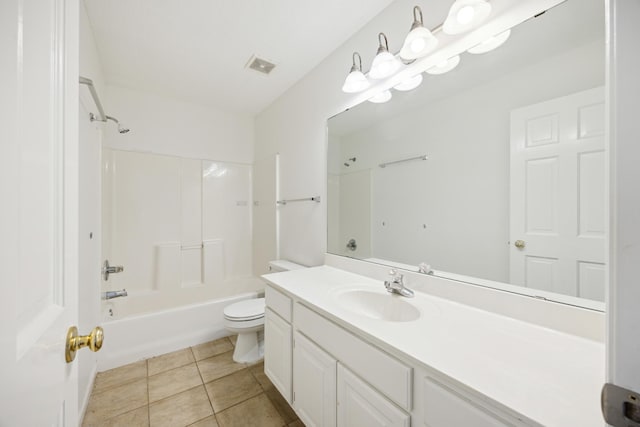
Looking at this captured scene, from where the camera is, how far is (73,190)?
536mm

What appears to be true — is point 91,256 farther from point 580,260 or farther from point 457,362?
point 580,260

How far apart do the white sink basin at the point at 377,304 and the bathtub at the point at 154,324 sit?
1459 millimetres

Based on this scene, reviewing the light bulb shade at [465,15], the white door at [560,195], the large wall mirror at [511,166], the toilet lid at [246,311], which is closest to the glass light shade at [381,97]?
the large wall mirror at [511,166]

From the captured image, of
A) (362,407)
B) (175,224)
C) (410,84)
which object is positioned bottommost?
(362,407)

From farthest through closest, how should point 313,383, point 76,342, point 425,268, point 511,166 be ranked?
point 425,268 < point 313,383 < point 511,166 < point 76,342

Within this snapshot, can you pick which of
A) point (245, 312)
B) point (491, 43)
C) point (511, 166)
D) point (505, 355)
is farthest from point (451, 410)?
point (245, 312)

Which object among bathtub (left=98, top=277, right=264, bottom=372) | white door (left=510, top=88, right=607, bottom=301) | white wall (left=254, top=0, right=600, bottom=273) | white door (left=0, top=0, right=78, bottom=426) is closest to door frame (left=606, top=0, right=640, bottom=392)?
white door (left=510, top=88, right=607, bottom=301)

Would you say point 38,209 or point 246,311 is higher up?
point 38,209

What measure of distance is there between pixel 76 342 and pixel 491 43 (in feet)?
5.56

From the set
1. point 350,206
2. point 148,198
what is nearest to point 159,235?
point 148,198

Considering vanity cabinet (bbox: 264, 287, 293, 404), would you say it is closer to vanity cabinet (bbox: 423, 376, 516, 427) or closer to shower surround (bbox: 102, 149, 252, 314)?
vanity cabinet (bbox: 423, 376, 516, 427)

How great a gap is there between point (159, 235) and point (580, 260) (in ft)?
10.2

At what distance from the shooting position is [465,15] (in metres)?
1.06

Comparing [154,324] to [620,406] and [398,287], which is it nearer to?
[398,287]
